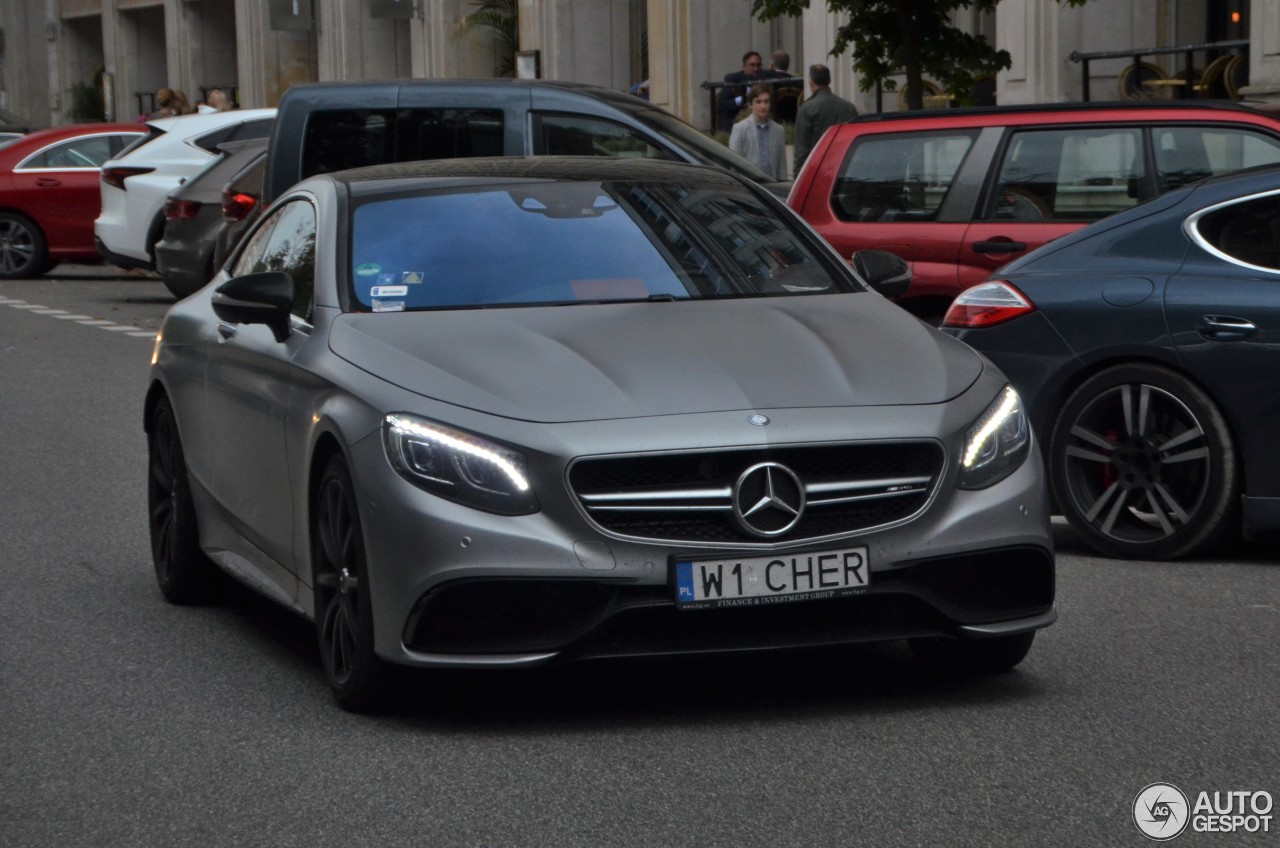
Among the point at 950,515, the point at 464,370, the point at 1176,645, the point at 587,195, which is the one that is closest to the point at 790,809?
the point at 950,515

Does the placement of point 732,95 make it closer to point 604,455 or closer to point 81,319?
point 81,319

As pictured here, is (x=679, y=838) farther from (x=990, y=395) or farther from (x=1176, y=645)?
(x=1176, y=645)

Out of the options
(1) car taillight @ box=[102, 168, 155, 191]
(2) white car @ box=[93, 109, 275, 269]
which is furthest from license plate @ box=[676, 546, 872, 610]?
(1) car taillight @ box=[102, 168, 155, 191]

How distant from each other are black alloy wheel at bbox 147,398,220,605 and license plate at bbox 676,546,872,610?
2.65 metres

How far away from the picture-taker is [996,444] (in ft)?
19.5

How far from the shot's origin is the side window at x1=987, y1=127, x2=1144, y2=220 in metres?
10.9

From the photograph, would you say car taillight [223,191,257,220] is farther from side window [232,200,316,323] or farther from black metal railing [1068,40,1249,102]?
side window [232,200,316,323]

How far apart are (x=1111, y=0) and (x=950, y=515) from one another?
19164 mm

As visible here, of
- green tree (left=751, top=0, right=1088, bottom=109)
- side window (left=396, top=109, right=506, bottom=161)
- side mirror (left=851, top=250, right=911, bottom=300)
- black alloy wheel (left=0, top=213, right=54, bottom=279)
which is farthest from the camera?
black alloy wheel (left=0, top=213, right=54, bottom=279)

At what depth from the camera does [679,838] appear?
4758 mm

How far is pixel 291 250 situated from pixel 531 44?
1167 inches

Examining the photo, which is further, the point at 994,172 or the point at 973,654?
the point at 994,172

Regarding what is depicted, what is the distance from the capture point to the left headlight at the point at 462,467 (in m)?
5.54

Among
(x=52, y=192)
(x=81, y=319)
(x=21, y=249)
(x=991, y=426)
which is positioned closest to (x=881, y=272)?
(x=991, y=426)
